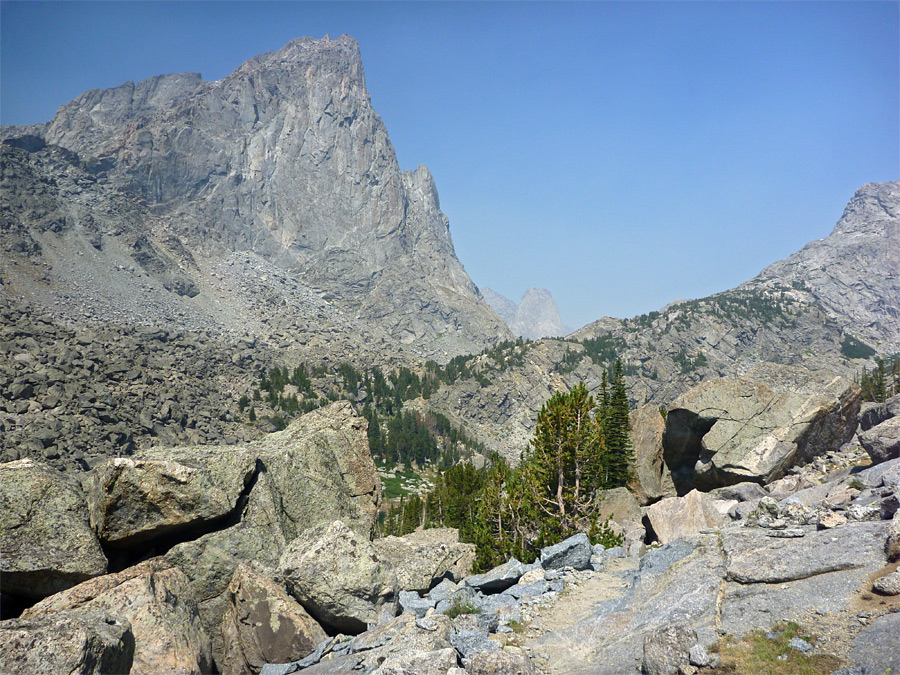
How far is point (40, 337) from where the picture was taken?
551 feet

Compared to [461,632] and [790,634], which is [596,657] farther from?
[790,634]

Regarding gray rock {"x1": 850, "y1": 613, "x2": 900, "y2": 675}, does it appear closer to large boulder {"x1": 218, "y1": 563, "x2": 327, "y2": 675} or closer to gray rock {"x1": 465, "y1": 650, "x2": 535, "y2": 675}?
gray rock {"x1": 465, "y1": 650, "x2": 535, "y2": 675}

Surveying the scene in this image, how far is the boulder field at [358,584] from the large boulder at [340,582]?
0.25 ft

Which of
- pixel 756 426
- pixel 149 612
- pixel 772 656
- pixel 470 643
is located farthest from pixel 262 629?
pixel 756 426

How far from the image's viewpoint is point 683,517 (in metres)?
25.2

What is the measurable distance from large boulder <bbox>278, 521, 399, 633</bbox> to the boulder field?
A: 0.08 m

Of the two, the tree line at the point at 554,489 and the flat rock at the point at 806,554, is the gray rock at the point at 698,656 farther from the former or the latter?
the tree line at the point at 554,489

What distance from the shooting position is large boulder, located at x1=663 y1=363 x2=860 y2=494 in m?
35.3

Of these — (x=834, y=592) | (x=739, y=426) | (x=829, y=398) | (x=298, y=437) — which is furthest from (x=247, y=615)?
(x=829, y=398)

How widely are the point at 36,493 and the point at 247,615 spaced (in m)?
8.40

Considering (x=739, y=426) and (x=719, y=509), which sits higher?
(x=739, y=426)

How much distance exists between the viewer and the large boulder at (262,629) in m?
18.3

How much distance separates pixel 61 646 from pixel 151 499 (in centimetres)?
781

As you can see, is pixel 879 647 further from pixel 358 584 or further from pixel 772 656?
pixel 358 584
